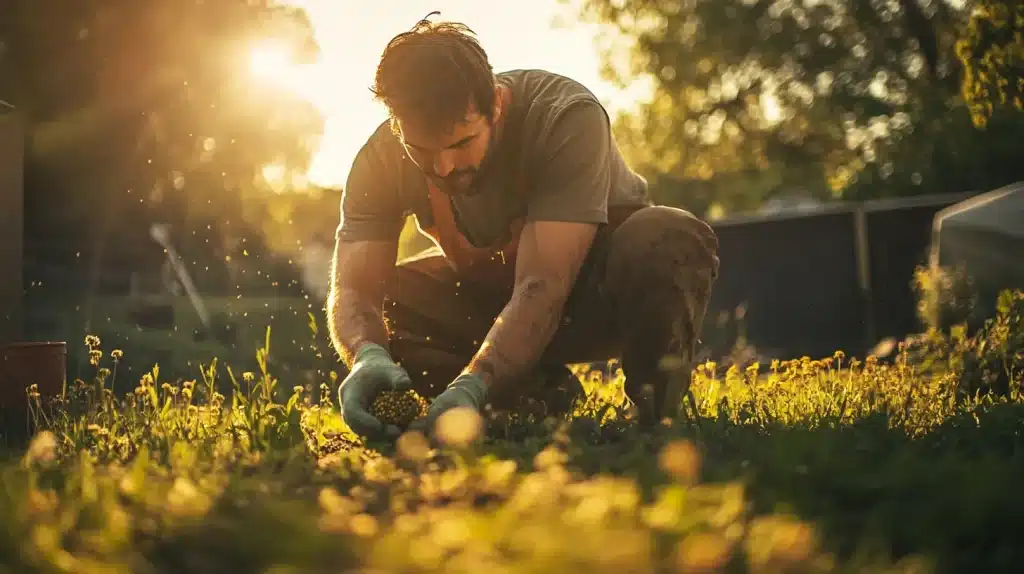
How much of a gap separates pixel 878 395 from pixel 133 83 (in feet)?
60.4

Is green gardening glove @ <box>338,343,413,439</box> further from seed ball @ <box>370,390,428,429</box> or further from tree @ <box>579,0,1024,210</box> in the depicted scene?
tree @ <box>579,0,1024,210</box>

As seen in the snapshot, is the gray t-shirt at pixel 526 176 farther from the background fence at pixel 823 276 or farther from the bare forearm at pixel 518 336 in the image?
the background fence at pixel 823 276

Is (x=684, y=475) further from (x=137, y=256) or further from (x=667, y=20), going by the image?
(x=667, y=20)

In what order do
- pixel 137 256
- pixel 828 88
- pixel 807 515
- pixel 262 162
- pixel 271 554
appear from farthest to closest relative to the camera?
pixel 262 162, pixel 828 88, pixel 137 256, pixel 807 515, pixel 271 554

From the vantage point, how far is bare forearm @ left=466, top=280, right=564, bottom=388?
3.59 m

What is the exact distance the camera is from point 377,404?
12.0ft

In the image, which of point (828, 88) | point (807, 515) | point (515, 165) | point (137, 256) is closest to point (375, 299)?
point (515, 165)

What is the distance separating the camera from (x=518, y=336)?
363cm

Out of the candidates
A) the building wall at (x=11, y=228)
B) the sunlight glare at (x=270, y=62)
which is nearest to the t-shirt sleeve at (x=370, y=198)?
the building wall at (x=11, y=228)

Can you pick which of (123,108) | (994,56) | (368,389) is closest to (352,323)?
(368,389)

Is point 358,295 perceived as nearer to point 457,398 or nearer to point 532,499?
point 457,398

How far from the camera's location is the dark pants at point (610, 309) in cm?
401

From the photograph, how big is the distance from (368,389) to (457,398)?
52 cm

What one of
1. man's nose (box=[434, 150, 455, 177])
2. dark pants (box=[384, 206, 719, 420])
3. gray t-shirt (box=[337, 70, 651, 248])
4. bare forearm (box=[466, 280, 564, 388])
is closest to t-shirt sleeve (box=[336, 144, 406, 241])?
gray t-shirt (box=[337, 70, 651, 248])
